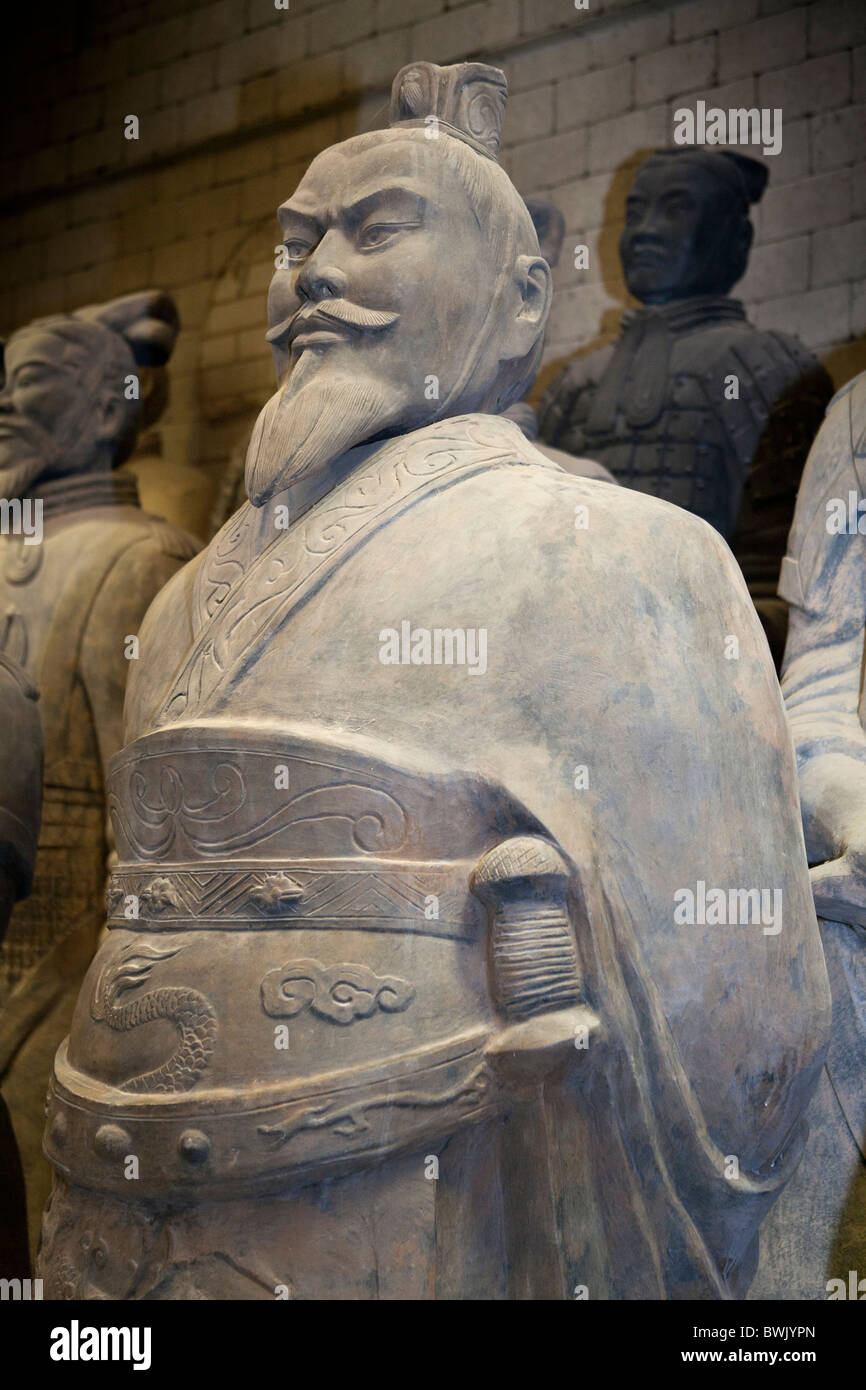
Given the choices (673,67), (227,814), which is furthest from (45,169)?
(227,814)

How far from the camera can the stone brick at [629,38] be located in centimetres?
482

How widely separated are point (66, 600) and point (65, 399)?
2.23 feet

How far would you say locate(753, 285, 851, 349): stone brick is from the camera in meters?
4.69

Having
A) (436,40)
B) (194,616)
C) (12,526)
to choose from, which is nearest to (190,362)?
(12,526)

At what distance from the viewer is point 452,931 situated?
105 inches

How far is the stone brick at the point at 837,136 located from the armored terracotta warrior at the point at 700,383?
18.1 inches

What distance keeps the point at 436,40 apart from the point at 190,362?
178cm

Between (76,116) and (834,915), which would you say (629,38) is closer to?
(76,116)

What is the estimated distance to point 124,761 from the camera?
2898 mm

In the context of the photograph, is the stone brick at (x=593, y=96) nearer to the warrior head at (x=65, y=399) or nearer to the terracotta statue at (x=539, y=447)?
the terracotta statue at (x=539, y=447)

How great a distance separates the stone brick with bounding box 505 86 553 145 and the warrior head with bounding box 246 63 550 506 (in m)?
1.91

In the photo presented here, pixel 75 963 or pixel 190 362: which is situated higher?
pixel 190 362
